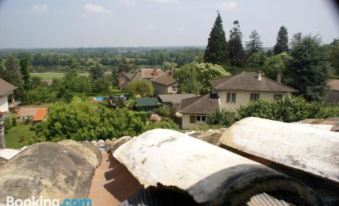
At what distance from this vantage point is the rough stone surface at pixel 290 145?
3.51 m

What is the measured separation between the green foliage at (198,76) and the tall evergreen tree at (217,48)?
24.4 ft

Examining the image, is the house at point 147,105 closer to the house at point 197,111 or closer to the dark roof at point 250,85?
the house at point 197,111

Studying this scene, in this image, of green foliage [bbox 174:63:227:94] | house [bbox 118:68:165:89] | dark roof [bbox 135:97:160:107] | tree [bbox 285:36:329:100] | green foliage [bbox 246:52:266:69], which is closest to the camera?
tree [bbox 285:36:329:100]

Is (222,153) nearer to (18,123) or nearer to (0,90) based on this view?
(0,90)

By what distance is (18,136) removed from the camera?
25297mm

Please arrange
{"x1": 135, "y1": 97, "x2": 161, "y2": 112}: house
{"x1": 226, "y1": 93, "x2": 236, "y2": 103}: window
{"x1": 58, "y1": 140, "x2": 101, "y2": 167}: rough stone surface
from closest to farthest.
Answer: {"x1": 58, "y1": 140, "x2": 101, "y2": 167}: rough stone surface, {"x1": 226, "y1": 93, "x2": 236, "y2": 103}: window, {"x1": 135, "y1": 97, "x2": 161, "y2": 112}: house

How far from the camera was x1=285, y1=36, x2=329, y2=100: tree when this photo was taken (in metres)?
31.3

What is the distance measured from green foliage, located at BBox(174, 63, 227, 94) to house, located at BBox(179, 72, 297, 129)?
1116cm

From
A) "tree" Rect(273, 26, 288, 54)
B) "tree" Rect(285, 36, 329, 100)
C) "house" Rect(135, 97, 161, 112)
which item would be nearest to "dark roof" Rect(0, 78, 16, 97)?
"house" Rect(135, 97, 161, 112)

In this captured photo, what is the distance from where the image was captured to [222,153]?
3545mm

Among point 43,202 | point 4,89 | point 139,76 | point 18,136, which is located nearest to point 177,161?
point 43,202

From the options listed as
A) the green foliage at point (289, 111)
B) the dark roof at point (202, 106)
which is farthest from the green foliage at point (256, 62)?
the green foliage at point (289, 111)

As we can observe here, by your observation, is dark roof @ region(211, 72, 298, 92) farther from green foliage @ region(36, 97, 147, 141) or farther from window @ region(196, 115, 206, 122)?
green foliage @ region(36, 97, 147, 141)

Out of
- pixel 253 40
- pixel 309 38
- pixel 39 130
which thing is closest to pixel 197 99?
pixel 309 38
